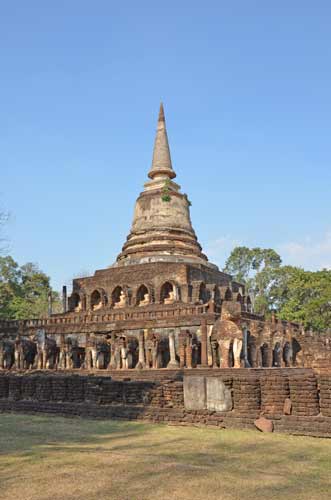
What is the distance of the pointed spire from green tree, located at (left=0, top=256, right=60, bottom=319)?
19.0 meters

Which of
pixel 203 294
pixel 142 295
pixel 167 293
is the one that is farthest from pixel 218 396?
pixel 142 295

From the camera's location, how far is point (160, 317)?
915 inches

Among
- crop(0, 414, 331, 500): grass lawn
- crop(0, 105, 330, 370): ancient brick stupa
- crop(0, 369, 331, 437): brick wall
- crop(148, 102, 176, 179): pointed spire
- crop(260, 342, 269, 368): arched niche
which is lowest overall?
crop(0, 414, 331, 500): grass lawn

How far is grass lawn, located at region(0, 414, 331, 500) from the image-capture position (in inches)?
204

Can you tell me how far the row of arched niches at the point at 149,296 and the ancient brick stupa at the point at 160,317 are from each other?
54mm

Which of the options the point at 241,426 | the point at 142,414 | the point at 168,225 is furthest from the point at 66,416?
the point at 168,225

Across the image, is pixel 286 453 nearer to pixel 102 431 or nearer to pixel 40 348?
pixel 102 431

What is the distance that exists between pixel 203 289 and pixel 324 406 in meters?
18.7

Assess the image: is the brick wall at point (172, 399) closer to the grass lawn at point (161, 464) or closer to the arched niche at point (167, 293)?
the grass lawn at point (161, 464)

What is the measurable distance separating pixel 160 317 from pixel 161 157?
15038 millimetres

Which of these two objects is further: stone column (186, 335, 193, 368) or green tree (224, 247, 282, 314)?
green tree (224, 247, 282, 314)

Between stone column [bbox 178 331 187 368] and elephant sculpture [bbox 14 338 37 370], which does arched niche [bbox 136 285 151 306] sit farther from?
stone column [bbox 178 331 187 368]

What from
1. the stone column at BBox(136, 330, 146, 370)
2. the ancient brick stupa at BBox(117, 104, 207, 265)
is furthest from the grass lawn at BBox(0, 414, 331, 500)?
the ancient brick stupa at BBox(117, 104, 207, 265)

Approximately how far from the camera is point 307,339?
2794 cm
